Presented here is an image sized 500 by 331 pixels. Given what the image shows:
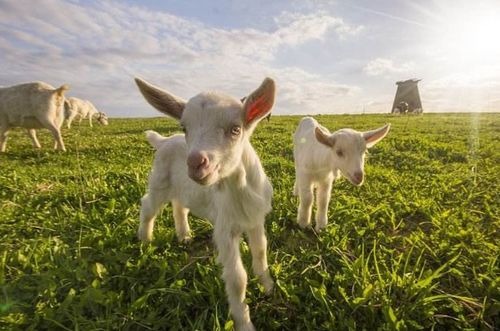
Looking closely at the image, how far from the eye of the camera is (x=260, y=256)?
3.07 m

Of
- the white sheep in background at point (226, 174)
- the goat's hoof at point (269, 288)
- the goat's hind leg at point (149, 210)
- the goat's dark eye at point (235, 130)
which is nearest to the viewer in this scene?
the white sheep in background at point (226, 174)

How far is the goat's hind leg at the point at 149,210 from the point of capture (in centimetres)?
375

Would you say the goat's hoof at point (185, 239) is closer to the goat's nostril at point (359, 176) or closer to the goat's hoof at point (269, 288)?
the goat's hoof at point (269, 288)

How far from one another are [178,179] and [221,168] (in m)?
1.38

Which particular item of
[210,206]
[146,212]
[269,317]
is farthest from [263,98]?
[146,212]

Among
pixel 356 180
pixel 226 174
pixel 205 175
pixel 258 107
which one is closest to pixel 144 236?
pixel 226 174

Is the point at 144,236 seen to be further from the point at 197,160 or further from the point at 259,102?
the point at 259,102

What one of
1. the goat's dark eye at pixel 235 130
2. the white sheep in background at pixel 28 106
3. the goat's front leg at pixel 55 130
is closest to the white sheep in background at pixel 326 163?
the goat's dark eye at pixel 235 130

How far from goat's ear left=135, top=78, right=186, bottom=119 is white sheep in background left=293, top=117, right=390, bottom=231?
2211mm

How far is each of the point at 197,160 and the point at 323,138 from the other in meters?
2.54

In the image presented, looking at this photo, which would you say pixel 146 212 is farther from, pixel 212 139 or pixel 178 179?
pixel 212 139

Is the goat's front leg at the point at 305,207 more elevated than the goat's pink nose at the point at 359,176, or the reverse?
the goat's pink nose at the point at 359,176

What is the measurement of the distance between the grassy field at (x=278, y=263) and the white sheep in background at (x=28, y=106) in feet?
13.3

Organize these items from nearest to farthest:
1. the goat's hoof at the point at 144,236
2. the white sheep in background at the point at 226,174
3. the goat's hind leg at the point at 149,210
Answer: the white sheep in background at the point at 226,174 < the goat's hind leg at the point at 149,210 < the goat's hoof at the point at 144,236
